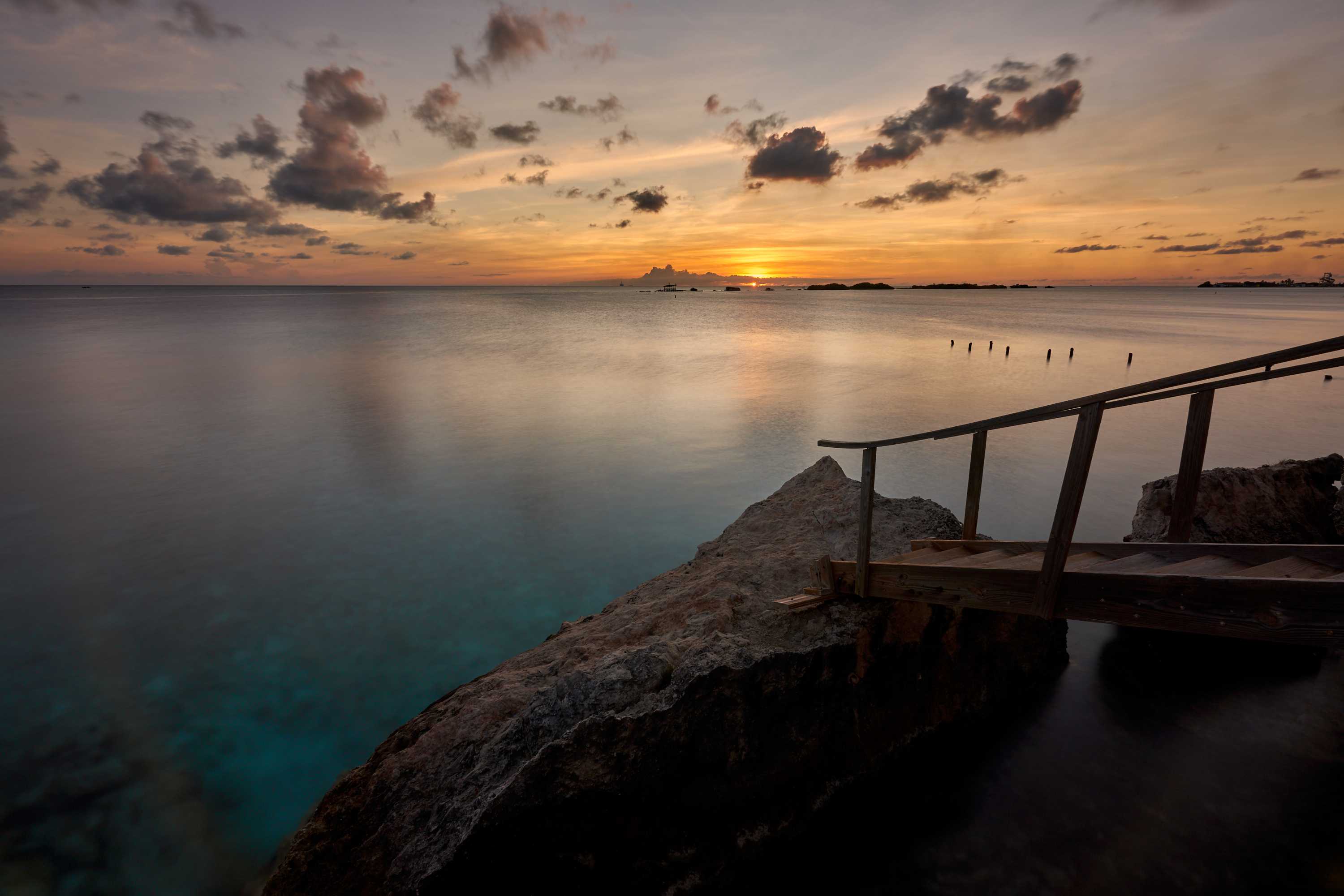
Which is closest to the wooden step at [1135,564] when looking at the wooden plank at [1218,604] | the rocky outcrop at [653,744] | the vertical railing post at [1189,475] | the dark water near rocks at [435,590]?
the wooden plank at [1218,604]

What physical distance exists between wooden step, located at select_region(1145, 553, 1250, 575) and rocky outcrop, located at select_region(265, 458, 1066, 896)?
7.17ft

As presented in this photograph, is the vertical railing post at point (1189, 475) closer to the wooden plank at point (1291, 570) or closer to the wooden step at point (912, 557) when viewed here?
the wooden plank at point (1291, 570)

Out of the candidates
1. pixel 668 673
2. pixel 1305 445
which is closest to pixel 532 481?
pixel 668 673

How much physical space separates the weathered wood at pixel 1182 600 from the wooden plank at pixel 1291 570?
0.21m

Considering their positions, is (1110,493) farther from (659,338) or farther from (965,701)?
(659,338)

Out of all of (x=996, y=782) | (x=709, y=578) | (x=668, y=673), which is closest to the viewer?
(x=668, y=673)

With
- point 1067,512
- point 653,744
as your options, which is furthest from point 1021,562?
point 653,744

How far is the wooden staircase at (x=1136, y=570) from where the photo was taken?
3127mm

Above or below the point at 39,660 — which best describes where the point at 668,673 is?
above

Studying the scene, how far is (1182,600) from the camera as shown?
3439 millimetres

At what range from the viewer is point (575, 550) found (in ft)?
37.3

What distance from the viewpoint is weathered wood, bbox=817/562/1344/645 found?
3049 millimetres

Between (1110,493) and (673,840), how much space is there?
14.0 meters

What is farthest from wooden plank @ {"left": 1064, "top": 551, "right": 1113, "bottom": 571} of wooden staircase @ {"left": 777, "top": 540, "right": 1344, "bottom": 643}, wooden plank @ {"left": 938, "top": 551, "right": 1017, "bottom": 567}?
wooden plank @ {"left": 938, "top": 551, "right": 1017, "bottom": 567}
